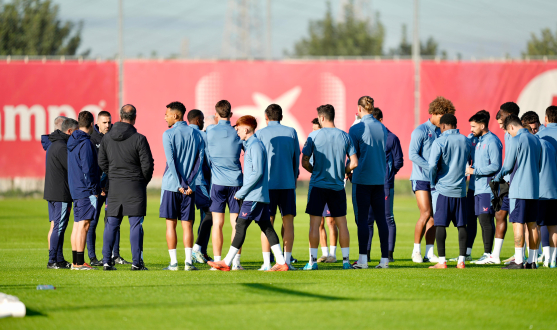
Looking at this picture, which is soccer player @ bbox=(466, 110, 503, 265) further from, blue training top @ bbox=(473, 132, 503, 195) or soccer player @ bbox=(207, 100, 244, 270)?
soccer player @ bbox=(207, 100, 244, 270)

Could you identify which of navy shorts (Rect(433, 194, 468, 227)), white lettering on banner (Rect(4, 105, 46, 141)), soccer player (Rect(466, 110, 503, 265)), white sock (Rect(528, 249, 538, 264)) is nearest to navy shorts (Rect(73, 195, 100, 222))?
navy shorts (Rect(433, 194, 468, 227))

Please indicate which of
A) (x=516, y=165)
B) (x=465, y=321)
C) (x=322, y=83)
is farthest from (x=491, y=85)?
(x=465, y=321)

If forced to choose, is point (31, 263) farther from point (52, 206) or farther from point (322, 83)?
point (322, 83)

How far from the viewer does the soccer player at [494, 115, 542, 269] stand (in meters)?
9.16

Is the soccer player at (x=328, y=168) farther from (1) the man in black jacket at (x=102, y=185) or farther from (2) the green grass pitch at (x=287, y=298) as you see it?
(1) the man in black jacket at (x=102, y=185)

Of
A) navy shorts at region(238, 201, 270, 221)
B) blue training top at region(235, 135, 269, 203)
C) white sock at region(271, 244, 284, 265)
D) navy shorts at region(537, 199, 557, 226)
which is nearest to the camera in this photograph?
blue training top at region(235, 135, 269, 203)

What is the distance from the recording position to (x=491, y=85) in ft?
89.8

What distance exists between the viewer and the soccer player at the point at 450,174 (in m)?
9.31

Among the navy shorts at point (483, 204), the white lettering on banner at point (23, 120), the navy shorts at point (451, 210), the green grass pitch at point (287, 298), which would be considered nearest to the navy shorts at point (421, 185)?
the navy shorts at point (483, 204)

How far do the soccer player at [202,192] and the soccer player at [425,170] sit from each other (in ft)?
10.1

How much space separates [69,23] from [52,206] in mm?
31502

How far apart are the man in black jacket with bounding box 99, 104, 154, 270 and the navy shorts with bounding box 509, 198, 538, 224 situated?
505 cm

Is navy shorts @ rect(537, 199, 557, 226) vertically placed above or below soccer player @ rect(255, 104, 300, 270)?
below

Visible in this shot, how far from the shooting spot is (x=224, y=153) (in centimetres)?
915
